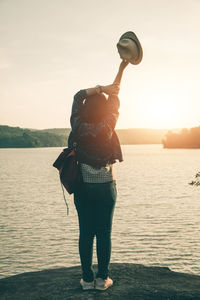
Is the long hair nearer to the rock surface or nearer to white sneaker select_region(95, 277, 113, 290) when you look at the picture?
white sneaker select_region(95, 277, 113, 290)

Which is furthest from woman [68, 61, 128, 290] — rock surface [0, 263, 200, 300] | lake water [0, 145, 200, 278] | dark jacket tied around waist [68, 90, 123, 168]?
lake water [0, 145, 200, 278]

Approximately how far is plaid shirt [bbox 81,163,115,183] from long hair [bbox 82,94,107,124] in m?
0.51

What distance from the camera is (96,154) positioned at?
12.7ft

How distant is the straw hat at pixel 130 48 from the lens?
3926mm

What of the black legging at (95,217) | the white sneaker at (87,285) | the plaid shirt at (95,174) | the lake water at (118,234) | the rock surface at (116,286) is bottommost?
the lake water at (118,234)

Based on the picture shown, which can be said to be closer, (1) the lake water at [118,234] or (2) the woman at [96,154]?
(2) the woman at [96,154]

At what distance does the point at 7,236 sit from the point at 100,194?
1152cm

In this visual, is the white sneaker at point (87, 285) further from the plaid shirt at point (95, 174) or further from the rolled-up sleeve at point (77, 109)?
the rolled-up sleeve at point (77, 109)

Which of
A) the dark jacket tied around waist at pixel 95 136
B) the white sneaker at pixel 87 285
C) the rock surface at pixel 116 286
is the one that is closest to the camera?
the dark jacket tied around waist at pixel 95 136

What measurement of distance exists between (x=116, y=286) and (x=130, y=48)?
8.93 feet

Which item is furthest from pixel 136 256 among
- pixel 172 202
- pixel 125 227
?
pixel 172 202

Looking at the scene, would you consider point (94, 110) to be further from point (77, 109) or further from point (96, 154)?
point (96, 154)

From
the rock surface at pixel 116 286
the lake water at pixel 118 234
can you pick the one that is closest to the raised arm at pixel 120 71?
the rock surface at pixel 116 286

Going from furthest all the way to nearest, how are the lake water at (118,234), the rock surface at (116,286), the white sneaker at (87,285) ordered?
the lake water at (118,234) → the white sneaker at (87,285) → the rock surface at (116,286)
